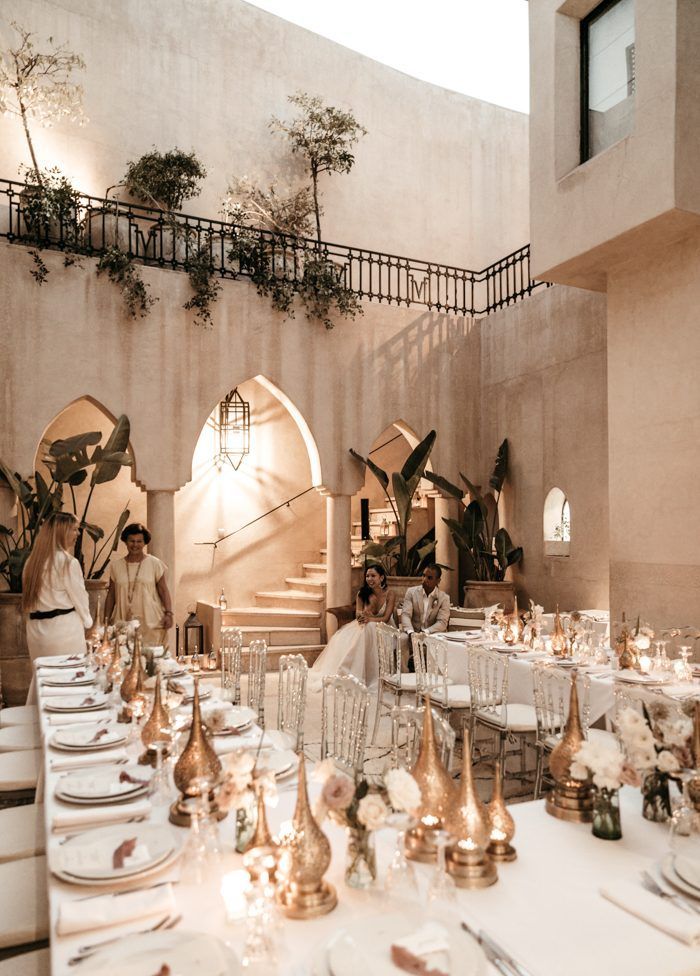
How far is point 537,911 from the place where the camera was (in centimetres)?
171

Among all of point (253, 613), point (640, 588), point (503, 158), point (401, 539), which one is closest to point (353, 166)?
point (503, 158)

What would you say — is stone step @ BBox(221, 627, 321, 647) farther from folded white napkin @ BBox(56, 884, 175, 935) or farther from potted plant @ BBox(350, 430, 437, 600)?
folded white napkin @ BBox(56, 884, 175, 935)

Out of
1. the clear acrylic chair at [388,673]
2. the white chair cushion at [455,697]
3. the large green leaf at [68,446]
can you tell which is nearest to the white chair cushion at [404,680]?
the clear acrylic chair at [388,673]

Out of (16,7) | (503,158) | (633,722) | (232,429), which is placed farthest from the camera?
(503,158)

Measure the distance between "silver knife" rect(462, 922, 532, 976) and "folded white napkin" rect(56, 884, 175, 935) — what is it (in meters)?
0.69

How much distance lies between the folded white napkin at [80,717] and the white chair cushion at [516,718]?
2.56 metres

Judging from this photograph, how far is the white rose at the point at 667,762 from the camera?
2.10m

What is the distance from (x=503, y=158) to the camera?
14.6 m

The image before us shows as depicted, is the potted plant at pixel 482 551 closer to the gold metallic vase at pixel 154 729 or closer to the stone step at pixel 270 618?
the stone step at pixel 270 618

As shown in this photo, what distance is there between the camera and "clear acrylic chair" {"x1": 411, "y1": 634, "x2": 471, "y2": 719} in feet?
18.0

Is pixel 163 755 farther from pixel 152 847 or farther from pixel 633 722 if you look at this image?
pixel 633 722

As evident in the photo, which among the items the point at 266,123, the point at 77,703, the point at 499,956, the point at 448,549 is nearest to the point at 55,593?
the point at 77,703

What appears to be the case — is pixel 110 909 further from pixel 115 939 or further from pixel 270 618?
pixel 270 618

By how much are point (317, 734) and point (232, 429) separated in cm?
601
